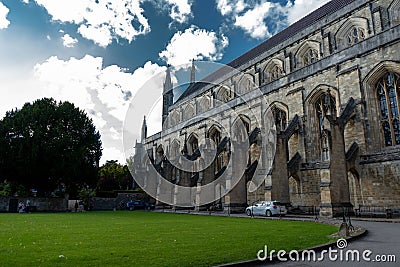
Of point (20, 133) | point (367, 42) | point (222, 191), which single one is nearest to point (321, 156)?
point (367, 42)

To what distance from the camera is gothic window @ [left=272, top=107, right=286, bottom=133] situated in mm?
26406

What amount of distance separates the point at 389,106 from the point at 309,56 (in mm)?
11154

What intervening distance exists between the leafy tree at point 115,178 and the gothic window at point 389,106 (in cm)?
4302

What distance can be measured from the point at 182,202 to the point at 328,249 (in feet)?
85.1

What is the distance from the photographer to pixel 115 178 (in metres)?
56.8

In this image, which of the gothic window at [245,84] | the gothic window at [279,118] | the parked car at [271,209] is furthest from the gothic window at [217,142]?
the parked car at [271,209]

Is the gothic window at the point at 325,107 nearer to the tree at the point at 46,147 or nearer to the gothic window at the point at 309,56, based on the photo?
the gothic window at the point at 309,56

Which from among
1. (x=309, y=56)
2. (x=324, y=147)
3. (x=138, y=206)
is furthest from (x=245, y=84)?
(x=138, y=206)

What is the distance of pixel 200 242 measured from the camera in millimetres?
8750

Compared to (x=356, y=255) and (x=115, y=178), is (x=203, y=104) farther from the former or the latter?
(x=356, y=255)

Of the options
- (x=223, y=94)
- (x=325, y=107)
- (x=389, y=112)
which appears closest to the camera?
(x=389, y=112)

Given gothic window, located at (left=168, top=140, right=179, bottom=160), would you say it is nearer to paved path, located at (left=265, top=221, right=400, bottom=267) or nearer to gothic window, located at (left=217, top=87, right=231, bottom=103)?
gothic window, located at (left=217, top=87, right=231, bottom=103)

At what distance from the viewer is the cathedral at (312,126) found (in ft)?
61.4

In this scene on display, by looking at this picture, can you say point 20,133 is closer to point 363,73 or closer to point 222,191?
point 222,191
